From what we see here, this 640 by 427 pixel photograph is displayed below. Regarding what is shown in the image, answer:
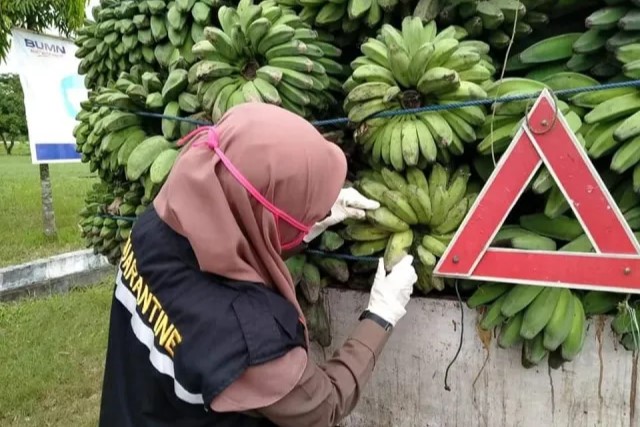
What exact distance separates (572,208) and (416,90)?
465 millimetres

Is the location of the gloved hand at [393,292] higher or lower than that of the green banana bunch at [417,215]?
lower

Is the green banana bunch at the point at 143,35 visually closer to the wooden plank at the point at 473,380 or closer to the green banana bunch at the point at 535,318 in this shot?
the wooden plank at the point at 473,380

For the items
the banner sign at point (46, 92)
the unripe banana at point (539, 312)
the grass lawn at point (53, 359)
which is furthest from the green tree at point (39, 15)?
the unripe banana at point (539, 312)

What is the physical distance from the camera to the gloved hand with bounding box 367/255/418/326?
153 cm

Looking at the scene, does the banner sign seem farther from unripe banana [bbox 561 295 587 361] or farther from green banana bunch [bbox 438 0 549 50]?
unripe banana [bbox 561 295 587 361]

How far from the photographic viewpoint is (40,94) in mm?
6098

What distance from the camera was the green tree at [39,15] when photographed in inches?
271

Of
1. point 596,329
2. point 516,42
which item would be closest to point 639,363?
point 596,329

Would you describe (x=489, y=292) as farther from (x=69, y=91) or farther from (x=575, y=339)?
(x=69, y=91)

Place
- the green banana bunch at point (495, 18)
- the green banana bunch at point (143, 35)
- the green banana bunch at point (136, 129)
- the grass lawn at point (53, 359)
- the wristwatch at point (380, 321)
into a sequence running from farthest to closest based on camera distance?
the grass lawn at point (53, 359) < the green banana bunch at point (143, 35) < the green banana bunch at point (136, 129) < the green banana bunch at point (495, 18) < the wristwatch at point (380, 321)

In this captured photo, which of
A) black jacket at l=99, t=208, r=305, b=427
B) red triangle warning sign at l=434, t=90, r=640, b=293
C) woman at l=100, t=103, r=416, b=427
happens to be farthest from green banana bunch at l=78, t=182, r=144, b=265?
red triangle warning sign at l=434, t=90, r=640, b=293

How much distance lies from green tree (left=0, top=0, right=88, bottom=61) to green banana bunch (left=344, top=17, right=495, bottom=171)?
19.3ft

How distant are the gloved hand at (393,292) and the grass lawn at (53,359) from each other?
8.30 feet

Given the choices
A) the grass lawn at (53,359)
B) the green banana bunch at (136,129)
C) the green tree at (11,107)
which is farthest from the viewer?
the green tree at (11,107)
